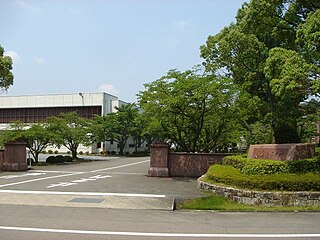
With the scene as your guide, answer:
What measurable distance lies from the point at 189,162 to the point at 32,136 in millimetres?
15593

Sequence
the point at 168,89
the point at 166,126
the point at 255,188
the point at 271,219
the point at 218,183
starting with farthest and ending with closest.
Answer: the point at 166,126 < the point at 168,89 < the point at 218,183 < the point at 255,188 < the point at 271,219

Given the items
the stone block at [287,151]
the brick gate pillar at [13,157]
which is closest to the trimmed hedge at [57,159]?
the brick gate pillar at [13,157]

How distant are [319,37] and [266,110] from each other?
14.4 meters

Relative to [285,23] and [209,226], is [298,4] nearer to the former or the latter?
[285,23]

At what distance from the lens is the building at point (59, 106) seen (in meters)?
60.4

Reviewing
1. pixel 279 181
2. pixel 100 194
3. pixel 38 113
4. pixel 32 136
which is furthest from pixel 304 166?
pixel 38 113

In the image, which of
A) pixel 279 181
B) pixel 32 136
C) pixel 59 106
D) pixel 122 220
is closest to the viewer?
pixel 122 220

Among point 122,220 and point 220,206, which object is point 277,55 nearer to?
point 220,206

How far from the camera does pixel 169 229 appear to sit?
27.9 feet

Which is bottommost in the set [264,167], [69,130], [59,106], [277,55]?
[264,167]

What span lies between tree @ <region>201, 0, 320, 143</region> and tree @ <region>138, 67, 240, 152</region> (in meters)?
3.06

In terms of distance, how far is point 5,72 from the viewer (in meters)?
24.4

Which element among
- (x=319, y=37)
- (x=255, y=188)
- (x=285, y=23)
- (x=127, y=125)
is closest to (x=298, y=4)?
(x=285, y=23)

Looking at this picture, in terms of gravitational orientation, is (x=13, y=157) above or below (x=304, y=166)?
above
